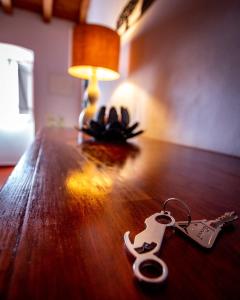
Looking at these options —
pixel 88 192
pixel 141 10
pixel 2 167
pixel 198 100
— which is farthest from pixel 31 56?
pixel 88 192

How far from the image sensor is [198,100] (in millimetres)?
743

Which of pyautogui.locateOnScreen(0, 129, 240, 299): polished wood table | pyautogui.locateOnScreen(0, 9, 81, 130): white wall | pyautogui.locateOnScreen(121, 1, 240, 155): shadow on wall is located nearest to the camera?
pyautogui.locateOnScreen(0, 129, 240, 299): polished wood table

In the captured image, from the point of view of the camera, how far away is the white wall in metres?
2.65

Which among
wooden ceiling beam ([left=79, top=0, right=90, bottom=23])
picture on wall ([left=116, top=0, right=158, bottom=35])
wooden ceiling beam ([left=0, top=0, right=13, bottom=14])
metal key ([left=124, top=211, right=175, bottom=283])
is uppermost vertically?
wooden ceiling beam ([left=79, top=0, right=90, bottom=23])

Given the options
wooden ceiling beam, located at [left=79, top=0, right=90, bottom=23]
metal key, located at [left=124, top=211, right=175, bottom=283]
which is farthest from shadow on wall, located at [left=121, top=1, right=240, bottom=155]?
wooden ceiling beam, located at [left=79, top=0, right=90, bottom=23]

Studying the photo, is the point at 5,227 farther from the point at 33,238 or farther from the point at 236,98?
the point at 236,98

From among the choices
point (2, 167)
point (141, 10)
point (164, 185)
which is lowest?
point (2, 167)

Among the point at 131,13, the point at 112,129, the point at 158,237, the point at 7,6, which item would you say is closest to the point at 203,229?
the point at 158,237

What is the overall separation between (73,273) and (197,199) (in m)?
0.19

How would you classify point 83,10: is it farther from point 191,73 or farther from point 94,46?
point 191,73

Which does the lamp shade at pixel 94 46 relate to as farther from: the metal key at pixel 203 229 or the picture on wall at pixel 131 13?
the metal key at pixel 203 229

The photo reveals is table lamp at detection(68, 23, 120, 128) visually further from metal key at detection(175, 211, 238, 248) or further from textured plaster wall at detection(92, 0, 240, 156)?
metal key at detection(175, 211, 238, 248)

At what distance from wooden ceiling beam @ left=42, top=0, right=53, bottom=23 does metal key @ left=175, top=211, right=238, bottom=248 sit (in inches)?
118

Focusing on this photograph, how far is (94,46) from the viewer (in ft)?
3.39
